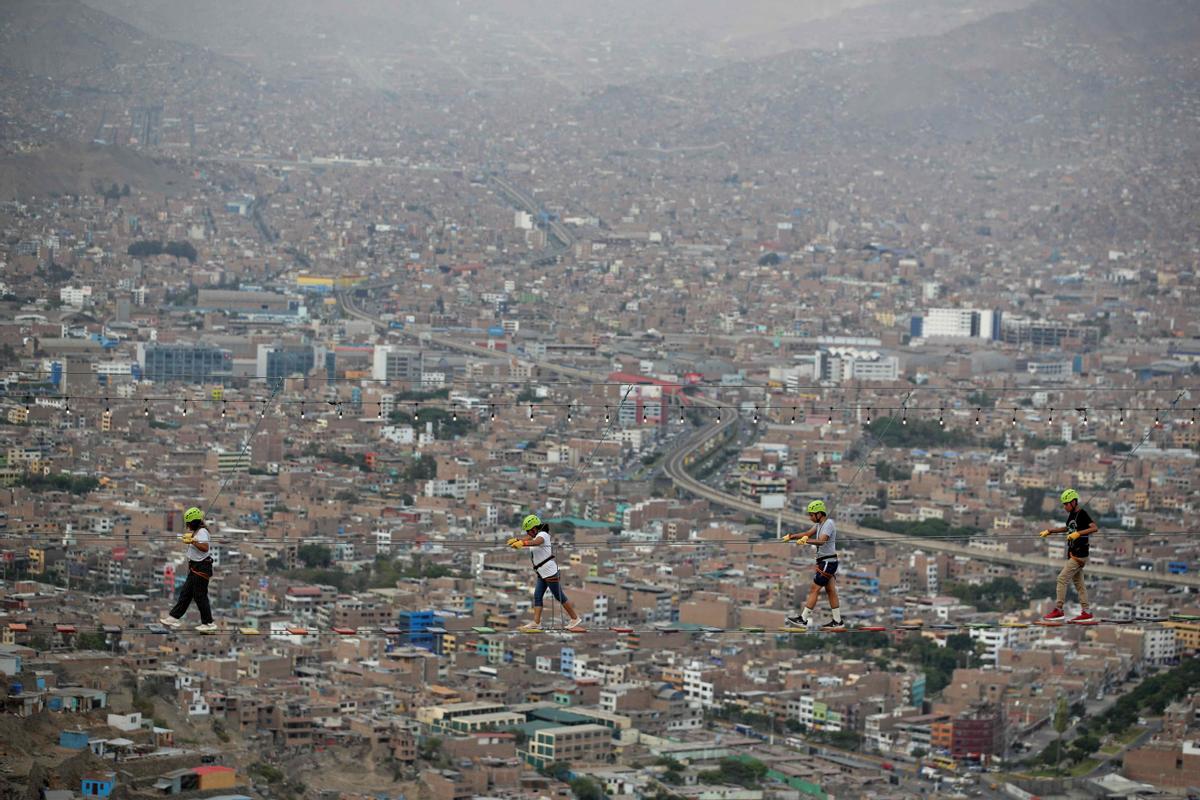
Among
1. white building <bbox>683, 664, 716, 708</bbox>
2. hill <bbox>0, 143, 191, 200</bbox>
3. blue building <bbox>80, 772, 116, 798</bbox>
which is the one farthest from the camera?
hill <bbox>0, 143, 191, 200</bbox>

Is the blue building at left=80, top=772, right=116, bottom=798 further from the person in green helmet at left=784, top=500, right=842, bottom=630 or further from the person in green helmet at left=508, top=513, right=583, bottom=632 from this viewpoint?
the person in green helmet at left=784, top=500, right=842, bottom=630

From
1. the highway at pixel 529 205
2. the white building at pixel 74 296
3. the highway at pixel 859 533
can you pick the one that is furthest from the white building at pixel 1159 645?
the highway at pixel 529 205

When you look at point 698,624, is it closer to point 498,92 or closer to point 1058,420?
point 1058,420

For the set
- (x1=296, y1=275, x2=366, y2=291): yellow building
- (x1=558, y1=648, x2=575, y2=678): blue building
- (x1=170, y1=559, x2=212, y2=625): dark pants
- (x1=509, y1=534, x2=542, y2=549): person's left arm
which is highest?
(x1=296, y1=275, x2=366, y2=291): yellow building

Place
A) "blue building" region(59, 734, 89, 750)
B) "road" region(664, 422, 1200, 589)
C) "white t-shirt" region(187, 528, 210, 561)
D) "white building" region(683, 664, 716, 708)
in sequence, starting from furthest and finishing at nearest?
"road" region(664, 422, 1200, 589)
"white building" region(683, 664, 716, 708)
"blue building" region(59, 734, 89, 750)
"white t-shirt" region(187, 528, 210, 561)

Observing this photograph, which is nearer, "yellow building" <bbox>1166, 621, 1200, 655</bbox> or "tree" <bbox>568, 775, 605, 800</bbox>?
"tree" <bbox>568, 775, 605, 800</bbox>

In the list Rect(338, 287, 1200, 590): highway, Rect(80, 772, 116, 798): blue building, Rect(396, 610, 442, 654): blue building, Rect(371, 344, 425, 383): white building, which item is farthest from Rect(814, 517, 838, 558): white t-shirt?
Rect(371, 344, 425, 383): white building

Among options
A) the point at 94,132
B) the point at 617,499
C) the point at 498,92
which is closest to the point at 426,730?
the point at 617,499
